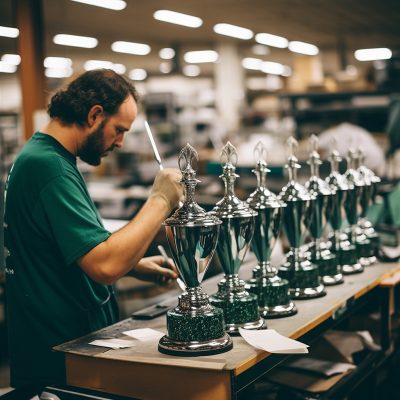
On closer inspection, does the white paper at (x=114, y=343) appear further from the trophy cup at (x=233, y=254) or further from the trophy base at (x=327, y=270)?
the trophy base at (x=327, y=270)

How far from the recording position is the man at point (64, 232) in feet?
5.92

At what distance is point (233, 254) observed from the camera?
1.86m

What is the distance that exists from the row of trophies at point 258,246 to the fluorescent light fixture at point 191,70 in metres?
16.1

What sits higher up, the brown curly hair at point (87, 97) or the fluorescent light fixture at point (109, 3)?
the fluorescent light fixture at point (109, 3)

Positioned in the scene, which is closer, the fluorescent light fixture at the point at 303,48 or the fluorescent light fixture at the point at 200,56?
the fluorescent light fixture at the point at 303,48

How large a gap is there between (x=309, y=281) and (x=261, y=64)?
58.6 feet

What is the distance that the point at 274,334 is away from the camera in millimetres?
1709

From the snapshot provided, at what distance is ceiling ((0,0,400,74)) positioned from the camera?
386 inches

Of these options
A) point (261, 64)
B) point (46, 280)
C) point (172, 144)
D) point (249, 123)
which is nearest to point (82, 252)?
point (46, 280)

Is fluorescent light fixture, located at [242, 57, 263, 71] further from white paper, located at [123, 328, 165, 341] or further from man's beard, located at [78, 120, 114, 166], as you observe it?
white paper, located at [123, 328, 165, 341]

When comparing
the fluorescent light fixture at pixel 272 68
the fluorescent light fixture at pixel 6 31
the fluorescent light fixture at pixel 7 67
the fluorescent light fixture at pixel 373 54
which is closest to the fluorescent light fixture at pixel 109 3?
the fluorescent light fixture at pixel 6 31

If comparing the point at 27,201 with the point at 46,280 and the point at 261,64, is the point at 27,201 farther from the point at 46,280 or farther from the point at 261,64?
the point at 261,64

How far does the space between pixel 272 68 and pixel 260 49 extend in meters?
4.79

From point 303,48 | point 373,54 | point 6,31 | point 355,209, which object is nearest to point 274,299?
point 355,209
